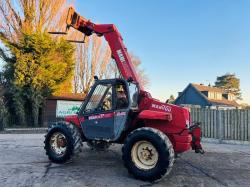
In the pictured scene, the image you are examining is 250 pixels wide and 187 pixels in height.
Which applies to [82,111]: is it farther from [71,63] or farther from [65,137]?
[71,63]

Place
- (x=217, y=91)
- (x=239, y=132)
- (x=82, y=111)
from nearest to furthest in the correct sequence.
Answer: (x=82, y=111) < (x=239, y=132) < (x=217, y=91)

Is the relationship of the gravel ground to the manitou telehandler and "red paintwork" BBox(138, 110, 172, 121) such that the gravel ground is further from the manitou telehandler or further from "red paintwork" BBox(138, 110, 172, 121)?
"red paintwork" BBox(138, 110, 172, 121)

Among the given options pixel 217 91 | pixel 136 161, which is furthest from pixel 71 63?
pixel 217 91

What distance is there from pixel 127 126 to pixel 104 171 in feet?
4.02

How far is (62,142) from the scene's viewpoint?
24.9ft

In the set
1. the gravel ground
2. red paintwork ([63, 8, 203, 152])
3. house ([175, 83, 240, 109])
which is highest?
house ([175, 83, 240, 109])

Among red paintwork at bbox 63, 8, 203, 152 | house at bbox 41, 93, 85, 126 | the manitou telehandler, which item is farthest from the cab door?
house at bbox 41, 93, 85, 126

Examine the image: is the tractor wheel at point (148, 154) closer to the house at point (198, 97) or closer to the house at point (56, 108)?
the house at point (56, 108)

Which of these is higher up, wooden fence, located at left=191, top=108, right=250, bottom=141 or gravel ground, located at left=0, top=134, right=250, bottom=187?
wooden fence, located at left=191, top=108, right=250, bottom=141

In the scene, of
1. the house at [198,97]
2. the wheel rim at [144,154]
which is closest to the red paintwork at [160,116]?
the wheel rim at [144,154]

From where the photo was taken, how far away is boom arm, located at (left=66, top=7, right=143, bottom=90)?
26.0 ft

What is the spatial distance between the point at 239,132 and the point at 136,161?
8.98 meters

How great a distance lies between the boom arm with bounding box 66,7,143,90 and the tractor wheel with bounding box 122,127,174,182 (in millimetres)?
2109

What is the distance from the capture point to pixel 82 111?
7.59 meters
